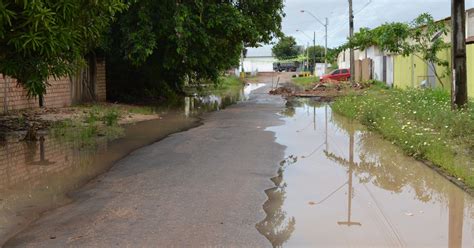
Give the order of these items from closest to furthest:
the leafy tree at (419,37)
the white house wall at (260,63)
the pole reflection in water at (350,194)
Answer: the pole reflection in water at (350,194) → the leafy tree at (419,37) → the white house wall at (260,63)

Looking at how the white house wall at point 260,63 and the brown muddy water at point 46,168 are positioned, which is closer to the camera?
the brown muddy water at point 46,168

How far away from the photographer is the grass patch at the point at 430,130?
973cm

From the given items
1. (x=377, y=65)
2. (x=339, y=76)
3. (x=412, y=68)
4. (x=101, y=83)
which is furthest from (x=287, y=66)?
(x=101, y=83)

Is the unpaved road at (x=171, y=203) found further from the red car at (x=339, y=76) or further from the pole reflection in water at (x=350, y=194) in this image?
the red car at (x=339, y=76)

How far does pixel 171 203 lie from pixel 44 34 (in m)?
3.75

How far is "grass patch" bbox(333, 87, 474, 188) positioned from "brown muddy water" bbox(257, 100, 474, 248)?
0.92 feet

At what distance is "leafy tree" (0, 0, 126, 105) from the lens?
350 inches

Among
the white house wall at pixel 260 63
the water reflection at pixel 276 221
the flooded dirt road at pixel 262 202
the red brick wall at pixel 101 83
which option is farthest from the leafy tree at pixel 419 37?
the white house wall at pixel 260 63

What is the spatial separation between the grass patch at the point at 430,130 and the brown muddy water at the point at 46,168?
5.64 meters

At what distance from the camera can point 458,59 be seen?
14.1 metres

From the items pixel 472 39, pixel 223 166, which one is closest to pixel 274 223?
pixel 223 166

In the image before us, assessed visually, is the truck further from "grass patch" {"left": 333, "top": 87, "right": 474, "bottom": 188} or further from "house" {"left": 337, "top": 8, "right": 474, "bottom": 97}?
"grass patch" {"left": 333, "top": 87, "right": 474, "bottom": 188}

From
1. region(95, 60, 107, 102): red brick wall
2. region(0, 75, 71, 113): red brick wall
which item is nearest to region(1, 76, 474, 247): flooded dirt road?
region(0, 75, 71, 113): red brick wall

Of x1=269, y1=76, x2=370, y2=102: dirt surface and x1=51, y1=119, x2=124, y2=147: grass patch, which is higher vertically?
x1=269, y1=76, x2=370, y2=102: dirt surface
